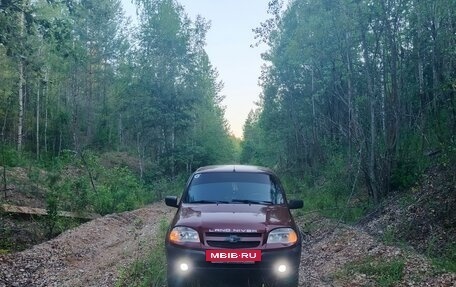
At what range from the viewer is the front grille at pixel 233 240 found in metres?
5.35

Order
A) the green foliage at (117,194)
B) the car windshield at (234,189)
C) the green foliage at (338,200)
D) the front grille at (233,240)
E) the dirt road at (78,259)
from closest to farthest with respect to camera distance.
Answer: the front grille at (233,240) → the car windshield at (234,189) → the dirt road at (78,259) → the green foliage at (338,200) → the green foliage at (117,194)

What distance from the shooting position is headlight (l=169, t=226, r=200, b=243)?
550cm

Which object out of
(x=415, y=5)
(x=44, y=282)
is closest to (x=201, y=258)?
(x=44, y=282)

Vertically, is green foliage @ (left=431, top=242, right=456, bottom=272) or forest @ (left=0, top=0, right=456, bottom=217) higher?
forest @ (left=0, top=0, right=456, bottom=217)

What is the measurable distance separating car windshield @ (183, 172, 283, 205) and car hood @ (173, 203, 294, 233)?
318mm

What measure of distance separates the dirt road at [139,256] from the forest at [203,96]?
1.76m

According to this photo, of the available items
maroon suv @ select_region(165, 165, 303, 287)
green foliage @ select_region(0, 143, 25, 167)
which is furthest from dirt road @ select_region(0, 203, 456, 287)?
green foliage @ select_region(0, 143, 25, 167)

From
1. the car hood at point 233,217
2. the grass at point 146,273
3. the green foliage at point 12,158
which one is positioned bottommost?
the grass at point 146,273

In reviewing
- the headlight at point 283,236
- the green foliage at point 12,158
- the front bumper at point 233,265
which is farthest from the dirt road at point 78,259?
the green foliage at point 12,158

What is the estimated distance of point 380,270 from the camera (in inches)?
270

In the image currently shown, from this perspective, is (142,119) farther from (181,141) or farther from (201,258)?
(201,258)

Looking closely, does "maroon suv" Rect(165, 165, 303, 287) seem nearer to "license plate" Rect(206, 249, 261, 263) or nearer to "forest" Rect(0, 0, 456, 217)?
"license plate" Rect(206, 249, 261, 263)

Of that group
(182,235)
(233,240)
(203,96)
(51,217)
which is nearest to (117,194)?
(51,217)

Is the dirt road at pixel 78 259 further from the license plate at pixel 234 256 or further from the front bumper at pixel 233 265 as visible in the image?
the license plate at pixel 234 256
